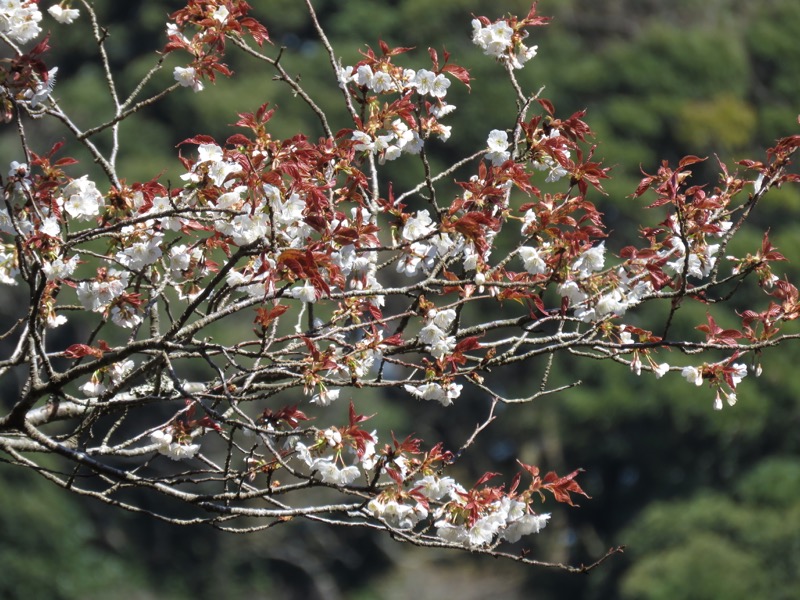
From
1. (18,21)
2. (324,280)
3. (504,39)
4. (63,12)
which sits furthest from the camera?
(504,39)

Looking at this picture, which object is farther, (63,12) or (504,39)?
(504,39)

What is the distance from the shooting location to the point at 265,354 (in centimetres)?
278

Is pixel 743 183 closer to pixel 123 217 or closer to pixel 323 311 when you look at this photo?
pixel 123 217

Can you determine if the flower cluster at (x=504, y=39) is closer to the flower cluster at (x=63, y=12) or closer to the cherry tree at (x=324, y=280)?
the cherry tree at (x=324, y=280)

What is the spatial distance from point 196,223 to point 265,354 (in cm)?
35

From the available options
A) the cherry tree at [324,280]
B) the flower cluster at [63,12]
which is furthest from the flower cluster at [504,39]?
the flower cluster at [63,12]

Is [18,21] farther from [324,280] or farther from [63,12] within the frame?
[324,280]

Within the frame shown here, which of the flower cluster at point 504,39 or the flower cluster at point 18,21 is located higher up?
the flower cluster at point 18,21

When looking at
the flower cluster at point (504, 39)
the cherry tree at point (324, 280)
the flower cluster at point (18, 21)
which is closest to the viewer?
the cherry tree at point (324, 280)

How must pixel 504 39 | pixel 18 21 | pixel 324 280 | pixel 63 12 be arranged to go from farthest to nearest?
pixel 504 39 < pixel 63 12 < pixel 18 21 < pixel 324 280

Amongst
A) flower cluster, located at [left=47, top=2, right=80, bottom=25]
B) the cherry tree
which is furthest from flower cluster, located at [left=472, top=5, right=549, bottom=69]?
flower cluster, located at [left=47, top=2, right=80, bottom=25]

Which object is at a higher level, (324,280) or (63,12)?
(63,12)

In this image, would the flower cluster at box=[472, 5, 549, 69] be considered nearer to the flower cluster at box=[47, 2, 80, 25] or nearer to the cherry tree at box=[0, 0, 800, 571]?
the cherry tree at box=[0, 0, 800, 571]

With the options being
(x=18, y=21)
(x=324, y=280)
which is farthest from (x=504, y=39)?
(x=18, y=21)
